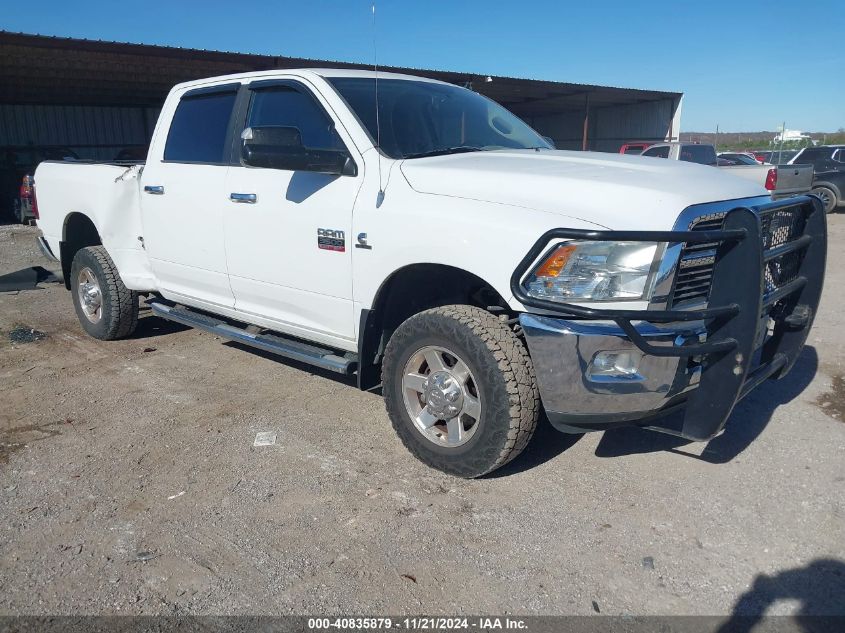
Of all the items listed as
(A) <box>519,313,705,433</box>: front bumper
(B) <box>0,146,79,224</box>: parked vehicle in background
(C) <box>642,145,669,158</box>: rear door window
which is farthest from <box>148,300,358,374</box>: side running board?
(B) <box>0,146,79,224</box>: parked vehicle in background

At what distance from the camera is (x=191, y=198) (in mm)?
4883

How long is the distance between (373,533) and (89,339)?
429 centimetres

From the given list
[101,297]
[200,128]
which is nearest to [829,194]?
[200,128]

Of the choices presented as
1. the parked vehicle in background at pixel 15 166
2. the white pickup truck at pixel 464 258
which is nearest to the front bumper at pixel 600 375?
the white pickup truck at pixel 464 258

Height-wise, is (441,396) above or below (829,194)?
above

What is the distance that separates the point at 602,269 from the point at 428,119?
1.84 m

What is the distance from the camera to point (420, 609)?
2.67m

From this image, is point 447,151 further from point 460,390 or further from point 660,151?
point 660,151

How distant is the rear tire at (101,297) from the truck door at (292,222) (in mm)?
1721

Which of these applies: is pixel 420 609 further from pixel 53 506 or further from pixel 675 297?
pixel 53 506

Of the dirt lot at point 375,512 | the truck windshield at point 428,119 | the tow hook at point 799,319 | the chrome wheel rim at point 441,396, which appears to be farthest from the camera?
the truck windshield at point 428,119

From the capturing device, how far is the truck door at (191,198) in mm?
4766

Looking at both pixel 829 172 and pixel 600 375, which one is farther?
pixel 829 172

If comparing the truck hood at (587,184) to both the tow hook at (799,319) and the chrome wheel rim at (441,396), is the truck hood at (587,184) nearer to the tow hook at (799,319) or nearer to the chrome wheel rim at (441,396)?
the tow hook at (799,319)
